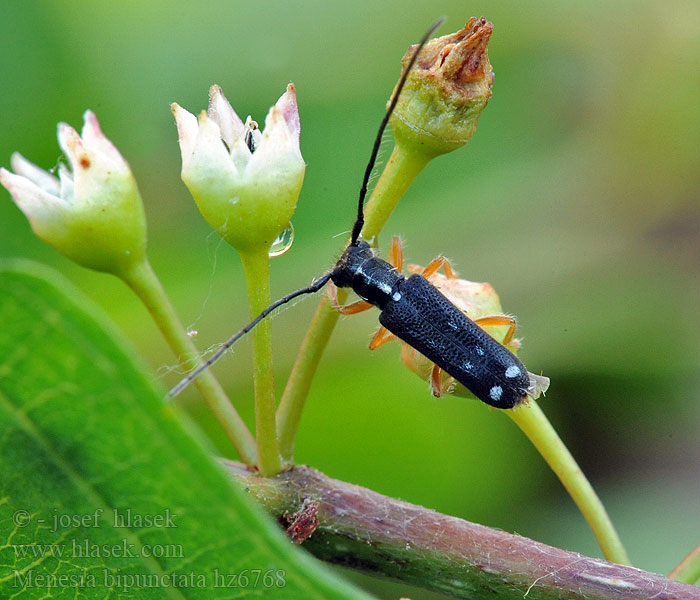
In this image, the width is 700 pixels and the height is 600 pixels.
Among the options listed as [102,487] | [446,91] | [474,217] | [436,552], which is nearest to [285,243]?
[446,91]

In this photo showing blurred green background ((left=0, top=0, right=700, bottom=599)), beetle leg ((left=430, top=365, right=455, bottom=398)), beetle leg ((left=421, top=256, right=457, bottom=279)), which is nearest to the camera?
beetle leg ((left=430, top=365, right=455, bottom=398))

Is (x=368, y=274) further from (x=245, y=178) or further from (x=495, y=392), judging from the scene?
(x=245, y=178)

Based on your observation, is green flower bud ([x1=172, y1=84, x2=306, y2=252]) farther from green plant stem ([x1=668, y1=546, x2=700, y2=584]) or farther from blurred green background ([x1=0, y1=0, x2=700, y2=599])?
blurred green background ([x1=0, y1=0, x2=700, y2=599])

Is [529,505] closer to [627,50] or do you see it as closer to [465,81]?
[465,81]

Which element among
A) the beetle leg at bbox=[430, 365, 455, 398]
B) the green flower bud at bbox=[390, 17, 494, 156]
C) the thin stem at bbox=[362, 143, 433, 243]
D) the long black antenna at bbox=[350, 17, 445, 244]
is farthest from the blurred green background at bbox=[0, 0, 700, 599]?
the green flower bud at bbox=[390, 17, 494, 156]

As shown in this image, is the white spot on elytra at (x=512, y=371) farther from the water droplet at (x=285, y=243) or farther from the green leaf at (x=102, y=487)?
the green leaf at (x=102, y=487)
